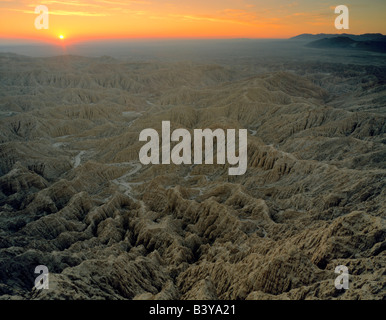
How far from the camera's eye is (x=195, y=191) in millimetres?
51250

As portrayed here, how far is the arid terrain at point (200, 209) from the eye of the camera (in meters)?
24.1

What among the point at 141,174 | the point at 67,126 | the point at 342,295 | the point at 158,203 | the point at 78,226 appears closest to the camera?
the point at 342,295

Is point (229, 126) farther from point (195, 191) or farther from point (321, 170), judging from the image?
point (321, 170)

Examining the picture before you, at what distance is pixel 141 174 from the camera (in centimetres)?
6194

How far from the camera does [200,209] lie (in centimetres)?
4381

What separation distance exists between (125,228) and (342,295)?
102 ft

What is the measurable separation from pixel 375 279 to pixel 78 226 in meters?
36.0

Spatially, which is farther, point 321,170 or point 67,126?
point 67,126

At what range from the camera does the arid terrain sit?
24078 millimetres

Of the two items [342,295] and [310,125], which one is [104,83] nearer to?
[310,125]
